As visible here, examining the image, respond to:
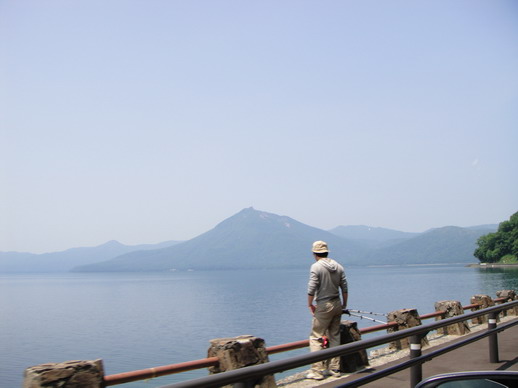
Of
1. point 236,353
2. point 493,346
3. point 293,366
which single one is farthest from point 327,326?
point 293,366

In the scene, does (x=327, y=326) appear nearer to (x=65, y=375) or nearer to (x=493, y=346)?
(x=493, y=346)

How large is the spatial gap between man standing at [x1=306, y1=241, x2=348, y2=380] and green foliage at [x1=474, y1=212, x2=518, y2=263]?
6001 inches

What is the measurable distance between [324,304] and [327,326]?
396mm

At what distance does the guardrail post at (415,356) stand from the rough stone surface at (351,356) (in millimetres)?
2642

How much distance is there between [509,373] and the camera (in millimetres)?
2930

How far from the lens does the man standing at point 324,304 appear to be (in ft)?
27.0

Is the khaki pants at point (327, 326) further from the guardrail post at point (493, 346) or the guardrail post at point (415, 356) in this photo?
the guardrail post at point (415, 356)

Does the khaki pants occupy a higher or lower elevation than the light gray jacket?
lower

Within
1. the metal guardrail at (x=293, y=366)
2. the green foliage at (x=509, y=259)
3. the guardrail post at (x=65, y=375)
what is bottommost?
the green foliage at (x=509, y=259)

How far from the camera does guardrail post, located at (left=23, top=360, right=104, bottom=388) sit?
17.4ft

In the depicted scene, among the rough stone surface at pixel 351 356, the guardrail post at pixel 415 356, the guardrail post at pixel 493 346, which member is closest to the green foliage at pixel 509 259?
the guardrail post at pixel 493 346

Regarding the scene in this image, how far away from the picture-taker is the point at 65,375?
17.7ft

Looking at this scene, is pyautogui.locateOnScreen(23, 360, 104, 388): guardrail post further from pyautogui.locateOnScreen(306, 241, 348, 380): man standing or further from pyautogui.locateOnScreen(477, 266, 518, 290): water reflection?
pyautogui.locateOnScreen(477, 266, 518, 290): water reflection

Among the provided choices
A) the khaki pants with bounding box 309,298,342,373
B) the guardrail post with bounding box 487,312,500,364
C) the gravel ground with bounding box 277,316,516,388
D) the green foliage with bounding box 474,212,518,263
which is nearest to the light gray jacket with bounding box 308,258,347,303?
the khaki pants with bounding box 309,298,342,373
